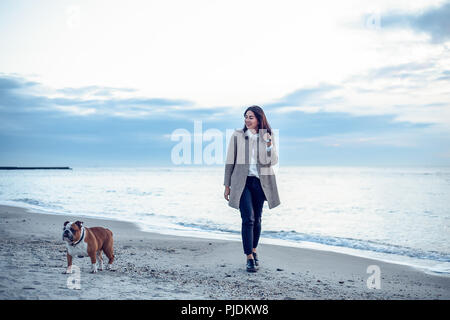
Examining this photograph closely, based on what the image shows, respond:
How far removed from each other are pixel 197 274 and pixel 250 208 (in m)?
1.15

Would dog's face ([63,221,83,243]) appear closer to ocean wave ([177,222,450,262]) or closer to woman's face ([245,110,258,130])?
woman's face ([245,110,258,130])

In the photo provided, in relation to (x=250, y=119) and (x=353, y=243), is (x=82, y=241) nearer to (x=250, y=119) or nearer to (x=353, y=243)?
(x=250, y=119)

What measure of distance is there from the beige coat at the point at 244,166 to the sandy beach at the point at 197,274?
3.63 feet

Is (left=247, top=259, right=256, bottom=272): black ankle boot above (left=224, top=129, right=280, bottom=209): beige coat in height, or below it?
below

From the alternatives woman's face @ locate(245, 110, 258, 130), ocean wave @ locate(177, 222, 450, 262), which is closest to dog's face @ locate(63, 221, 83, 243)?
woman's face @ locate(245, 110, 258, 130)

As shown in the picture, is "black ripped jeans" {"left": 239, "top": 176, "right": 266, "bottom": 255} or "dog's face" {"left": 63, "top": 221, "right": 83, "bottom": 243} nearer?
"dog's face" {"left": 63, "top": 221, "right": 83, "bottom": 243}

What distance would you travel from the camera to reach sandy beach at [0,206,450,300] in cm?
353

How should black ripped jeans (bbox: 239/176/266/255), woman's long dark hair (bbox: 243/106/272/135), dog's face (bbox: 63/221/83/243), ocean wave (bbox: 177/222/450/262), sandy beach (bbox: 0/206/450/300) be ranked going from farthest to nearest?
ocean wave (bbox: 177/222/450/262)
woman's long dark hair (bbox: 243/106/272/135)
black ripped jeans (bbox: 239/176/266/255)
dog's face (bbox: 63/221/83/243)
sandy beach (bbox: 0/206/450/300)

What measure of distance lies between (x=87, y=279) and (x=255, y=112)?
2.98m

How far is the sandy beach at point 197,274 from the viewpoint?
3.53 m

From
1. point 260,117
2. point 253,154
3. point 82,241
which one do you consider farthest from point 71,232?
point 260,117

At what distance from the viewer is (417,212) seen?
15266 millimetres

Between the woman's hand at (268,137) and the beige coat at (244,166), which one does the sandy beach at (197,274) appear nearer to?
the beige coat at (244,166)
